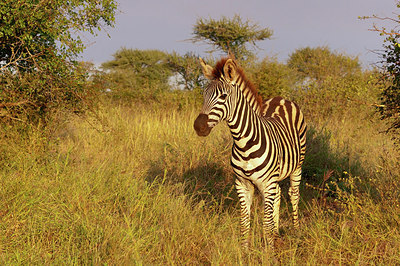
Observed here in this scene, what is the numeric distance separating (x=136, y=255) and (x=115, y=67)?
81.1 feet

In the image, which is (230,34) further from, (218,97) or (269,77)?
(218,97)

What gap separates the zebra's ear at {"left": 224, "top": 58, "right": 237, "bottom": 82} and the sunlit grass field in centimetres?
154

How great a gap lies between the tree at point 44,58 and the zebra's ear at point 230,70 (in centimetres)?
302

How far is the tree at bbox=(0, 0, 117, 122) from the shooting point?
17.0 feet

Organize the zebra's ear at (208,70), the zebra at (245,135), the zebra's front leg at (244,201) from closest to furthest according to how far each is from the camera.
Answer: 1. the zebra at (245,135)
2. the zebra's ear at (208,70)
3. the zebra's front leg at (244,201)

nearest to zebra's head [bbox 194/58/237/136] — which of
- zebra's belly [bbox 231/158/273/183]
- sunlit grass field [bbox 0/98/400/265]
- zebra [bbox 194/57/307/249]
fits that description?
zebra [bbox 194/57/307/249]

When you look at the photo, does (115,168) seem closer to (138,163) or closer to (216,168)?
(138,163)

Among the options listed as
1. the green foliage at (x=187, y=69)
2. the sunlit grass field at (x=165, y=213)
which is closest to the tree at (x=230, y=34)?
the green foliage at (x=187, y=69)

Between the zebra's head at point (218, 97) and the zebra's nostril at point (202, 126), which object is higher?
the zebra's head at point (218, 97)

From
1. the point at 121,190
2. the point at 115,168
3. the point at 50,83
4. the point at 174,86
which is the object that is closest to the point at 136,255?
the point at 121,190

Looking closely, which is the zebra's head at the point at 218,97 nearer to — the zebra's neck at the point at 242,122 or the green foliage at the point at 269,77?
the zebra's neck at the point at 242,122

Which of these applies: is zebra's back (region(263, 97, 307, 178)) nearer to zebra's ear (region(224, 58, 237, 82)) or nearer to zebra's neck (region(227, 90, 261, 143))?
zebra's neck (region(227, 90, 261, 143))

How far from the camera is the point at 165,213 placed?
159 inches

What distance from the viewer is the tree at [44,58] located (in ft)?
17.0
